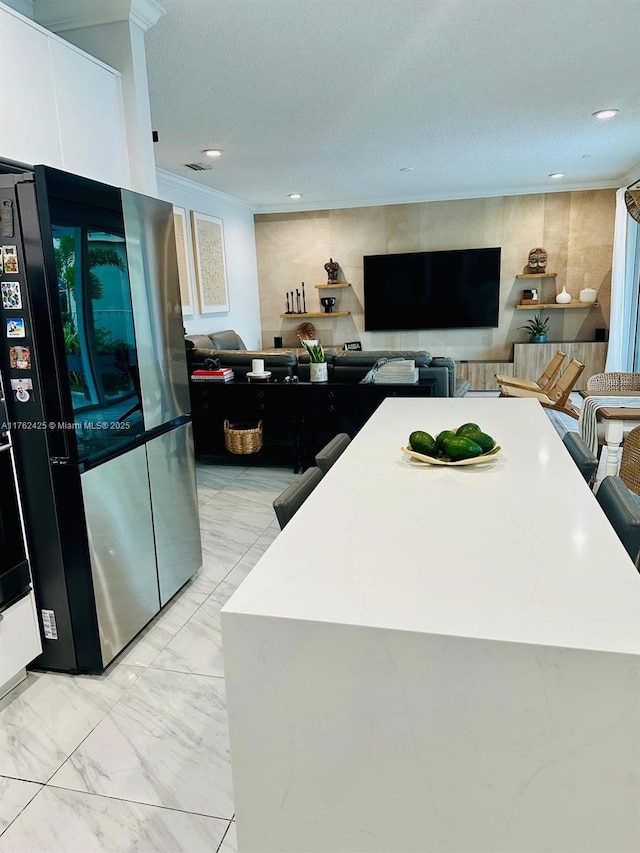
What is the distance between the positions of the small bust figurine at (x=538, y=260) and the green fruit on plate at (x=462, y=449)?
6892 mm

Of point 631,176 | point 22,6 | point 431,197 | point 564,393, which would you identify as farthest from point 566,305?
point 22,6

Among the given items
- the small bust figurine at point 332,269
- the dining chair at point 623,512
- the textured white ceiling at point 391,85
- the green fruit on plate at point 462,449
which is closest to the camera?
the dining chair at point 623,512

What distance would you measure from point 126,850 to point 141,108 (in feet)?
9.01

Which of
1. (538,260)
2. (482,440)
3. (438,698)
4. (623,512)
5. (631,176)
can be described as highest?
(631,176)

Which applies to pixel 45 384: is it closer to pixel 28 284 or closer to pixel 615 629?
pixel 28 284

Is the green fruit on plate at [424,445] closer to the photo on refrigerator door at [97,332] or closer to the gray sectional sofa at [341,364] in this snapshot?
the photo on refrigerator door at [97,332]

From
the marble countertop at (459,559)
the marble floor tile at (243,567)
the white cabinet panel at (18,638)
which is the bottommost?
the marble floor tile at (243,567)

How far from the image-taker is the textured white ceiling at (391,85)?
2.75m

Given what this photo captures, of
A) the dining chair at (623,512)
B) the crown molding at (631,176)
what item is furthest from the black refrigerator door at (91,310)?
the crown molding at (631,176)

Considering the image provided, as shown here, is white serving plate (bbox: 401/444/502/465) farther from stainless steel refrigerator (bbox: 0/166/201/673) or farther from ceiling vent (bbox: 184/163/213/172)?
ceiling vent (bbox: 184/163/213/172)

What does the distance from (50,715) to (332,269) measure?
735 centimetres

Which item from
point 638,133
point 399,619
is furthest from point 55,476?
point 638,133

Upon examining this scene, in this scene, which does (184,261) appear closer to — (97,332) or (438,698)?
(97,332)

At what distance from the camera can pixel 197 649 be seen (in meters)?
2.38
